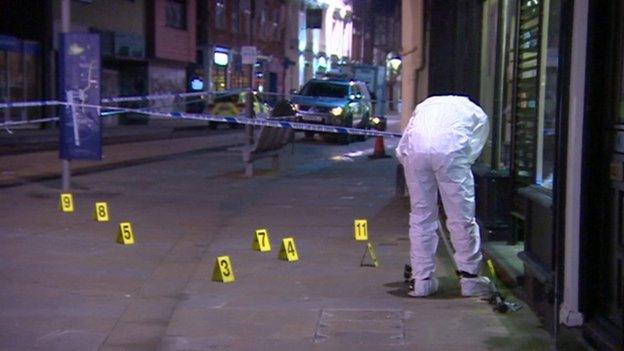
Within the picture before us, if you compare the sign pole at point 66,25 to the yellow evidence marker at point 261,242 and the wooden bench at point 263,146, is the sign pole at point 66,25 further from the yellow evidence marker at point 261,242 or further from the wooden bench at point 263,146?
the yellow evidence marker at point 261,242

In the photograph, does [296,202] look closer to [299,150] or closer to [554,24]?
[554,24]

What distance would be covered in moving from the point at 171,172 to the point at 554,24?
38.4ft

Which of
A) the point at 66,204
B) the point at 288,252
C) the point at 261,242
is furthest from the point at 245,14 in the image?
the point at 288,252

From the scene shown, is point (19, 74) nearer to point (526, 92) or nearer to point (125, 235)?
point (125, 235)

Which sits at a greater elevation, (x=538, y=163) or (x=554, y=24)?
(x=554, y=24)

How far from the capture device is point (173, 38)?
4397 centimetres

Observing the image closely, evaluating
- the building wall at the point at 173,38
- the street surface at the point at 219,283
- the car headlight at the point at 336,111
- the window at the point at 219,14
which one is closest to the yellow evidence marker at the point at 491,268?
the street surface at the point at 219,283

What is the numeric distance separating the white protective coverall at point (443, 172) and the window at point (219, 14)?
43284 millimetres

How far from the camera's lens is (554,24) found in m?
7.35

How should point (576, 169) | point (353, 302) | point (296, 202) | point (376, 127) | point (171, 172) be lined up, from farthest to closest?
point (376, 127)
point (171, 172)
point (296, 202)
point (353, 302)
point (576, 169)

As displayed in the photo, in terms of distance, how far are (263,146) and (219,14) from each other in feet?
111

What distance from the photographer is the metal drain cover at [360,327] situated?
617cm

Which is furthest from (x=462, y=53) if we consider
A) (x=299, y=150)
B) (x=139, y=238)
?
(x=299, y=150)

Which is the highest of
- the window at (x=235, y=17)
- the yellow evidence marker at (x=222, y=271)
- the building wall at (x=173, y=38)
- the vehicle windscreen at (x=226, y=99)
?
the window at (x=235, y=17)
